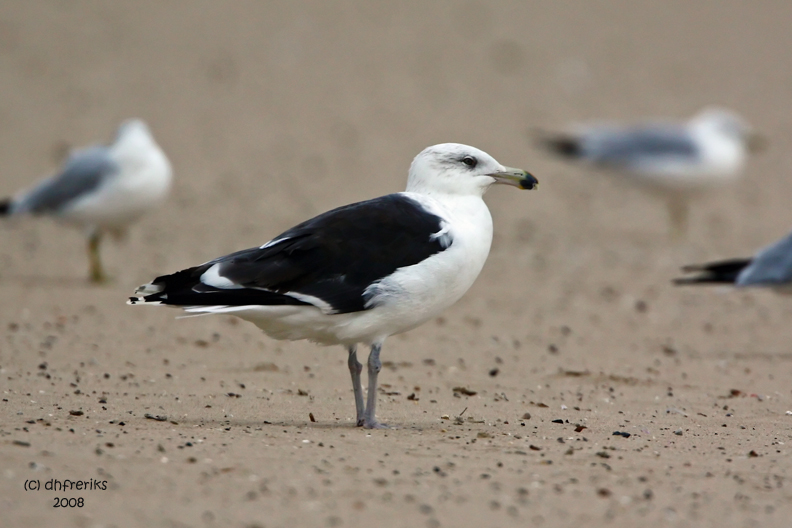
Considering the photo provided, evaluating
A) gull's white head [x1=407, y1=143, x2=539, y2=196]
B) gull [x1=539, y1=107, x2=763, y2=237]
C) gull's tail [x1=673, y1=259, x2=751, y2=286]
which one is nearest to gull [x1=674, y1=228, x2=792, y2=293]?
gull's tail [x1=673, y1=259, x2=751, y2=286]

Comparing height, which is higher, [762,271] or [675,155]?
[675,155]

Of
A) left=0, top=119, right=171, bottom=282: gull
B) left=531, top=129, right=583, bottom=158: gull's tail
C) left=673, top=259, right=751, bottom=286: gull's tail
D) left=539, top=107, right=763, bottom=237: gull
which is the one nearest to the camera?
left=673, top=259, right=751, bottom=286: gull's tail

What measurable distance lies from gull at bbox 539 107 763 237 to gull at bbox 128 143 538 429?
9112 mm

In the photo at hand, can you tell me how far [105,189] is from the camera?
11195 mm

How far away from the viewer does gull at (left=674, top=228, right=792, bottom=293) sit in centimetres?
925

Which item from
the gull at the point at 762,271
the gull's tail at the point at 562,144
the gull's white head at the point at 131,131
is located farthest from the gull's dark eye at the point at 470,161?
the gull's tail at the point at 562,144

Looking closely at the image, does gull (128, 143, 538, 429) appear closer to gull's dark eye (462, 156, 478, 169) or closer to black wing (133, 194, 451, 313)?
black wing (133, 194, 451, 313)

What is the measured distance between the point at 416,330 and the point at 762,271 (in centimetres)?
283

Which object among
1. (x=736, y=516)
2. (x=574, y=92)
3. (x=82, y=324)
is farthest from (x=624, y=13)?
(x=736, y=516)

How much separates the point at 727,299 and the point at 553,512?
7.17m

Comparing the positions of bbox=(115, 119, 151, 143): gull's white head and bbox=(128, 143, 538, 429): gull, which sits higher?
bbox=(115, 119, 151, 143): gull's white head

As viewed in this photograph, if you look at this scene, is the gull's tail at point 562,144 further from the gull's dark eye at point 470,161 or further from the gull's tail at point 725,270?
the gull's dark eye at point 470,161

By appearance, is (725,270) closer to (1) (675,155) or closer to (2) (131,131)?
(1) (675,155)

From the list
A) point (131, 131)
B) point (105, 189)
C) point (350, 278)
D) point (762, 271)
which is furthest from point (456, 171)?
point (131, 131)
